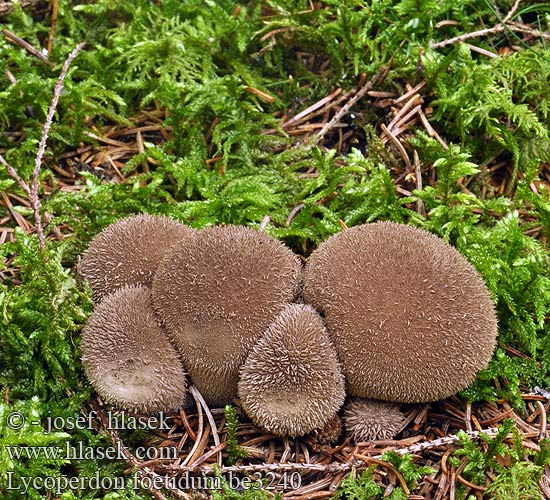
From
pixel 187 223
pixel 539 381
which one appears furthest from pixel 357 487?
pixel 187 223

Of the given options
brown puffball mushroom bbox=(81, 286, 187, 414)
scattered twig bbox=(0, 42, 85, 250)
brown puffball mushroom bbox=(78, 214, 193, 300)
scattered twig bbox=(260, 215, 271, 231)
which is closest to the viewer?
brown puffball mushroom bbox=(81, 286, 187, 414)

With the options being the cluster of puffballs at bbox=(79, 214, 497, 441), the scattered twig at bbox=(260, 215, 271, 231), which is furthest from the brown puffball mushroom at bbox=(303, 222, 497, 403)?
the scattered twig at bbox=(260, 215, 271, 231)

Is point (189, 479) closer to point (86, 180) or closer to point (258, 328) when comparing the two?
point (258, 328)

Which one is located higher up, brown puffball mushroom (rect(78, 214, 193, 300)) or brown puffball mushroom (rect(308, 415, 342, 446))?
brown puffball mushroom (rect(78, 214, 193, 300))

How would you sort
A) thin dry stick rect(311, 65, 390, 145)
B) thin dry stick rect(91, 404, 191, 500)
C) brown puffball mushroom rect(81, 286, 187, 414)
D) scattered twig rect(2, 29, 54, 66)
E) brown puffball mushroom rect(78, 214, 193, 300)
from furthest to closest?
scattered twig rect(2, 29, 54, 66), thin dry stick rect(311, 65, 390, 145), brown puffball mushroom rect(78, 214, 193, 300), brown puffball mushroom rect(81, 286, 187, 414), thin dry stick rect(91, 404, 191, 500)

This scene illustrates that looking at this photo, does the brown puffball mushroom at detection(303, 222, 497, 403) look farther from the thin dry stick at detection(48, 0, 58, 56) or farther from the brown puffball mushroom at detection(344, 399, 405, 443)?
the thin dry stick at detection(48, 0, 58, 56)

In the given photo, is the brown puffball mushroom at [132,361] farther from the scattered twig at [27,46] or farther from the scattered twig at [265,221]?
the scattered twig at [27,46]

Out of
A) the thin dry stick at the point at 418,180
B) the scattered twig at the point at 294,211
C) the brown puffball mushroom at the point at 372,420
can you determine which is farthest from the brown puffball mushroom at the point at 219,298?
the thin dry stick at the point at 418,180
